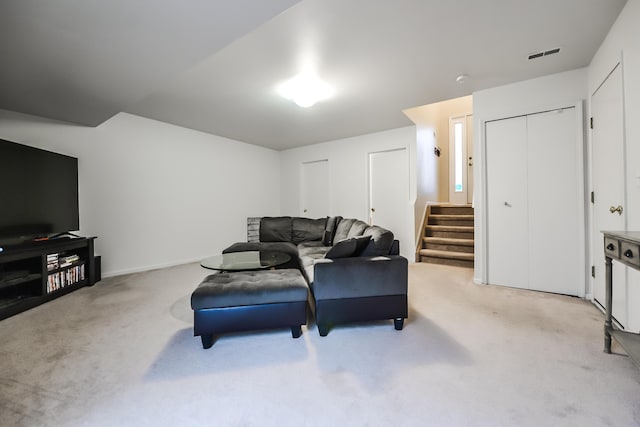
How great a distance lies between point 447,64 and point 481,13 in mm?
681

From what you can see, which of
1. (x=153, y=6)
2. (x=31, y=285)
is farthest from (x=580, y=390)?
(x=31, y=285)

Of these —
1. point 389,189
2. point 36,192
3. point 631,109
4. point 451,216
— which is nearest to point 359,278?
point 631,109

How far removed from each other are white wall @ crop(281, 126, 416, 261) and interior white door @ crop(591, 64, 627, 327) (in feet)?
7.30

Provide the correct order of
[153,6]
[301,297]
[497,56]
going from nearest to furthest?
[153,6], [301,297], [497,56]

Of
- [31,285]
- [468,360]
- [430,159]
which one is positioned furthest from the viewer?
[430,159]

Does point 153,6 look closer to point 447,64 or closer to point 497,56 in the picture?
point 447,64

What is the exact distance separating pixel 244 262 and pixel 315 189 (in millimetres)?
3172

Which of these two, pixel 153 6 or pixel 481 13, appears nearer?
pixel 153 6

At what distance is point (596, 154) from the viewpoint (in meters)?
2.38

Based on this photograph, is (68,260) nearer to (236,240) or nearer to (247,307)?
(247,307)

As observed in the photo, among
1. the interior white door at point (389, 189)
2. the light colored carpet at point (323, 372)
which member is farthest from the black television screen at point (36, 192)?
the interior white door at point (389, 189)

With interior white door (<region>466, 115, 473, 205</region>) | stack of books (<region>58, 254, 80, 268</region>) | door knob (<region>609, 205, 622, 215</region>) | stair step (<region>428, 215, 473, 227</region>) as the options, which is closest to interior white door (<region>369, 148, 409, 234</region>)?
stair step (<region>428, 215, 473, 227</region>)

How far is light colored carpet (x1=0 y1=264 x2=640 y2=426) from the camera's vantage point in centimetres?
118

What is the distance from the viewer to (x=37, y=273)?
258cm
